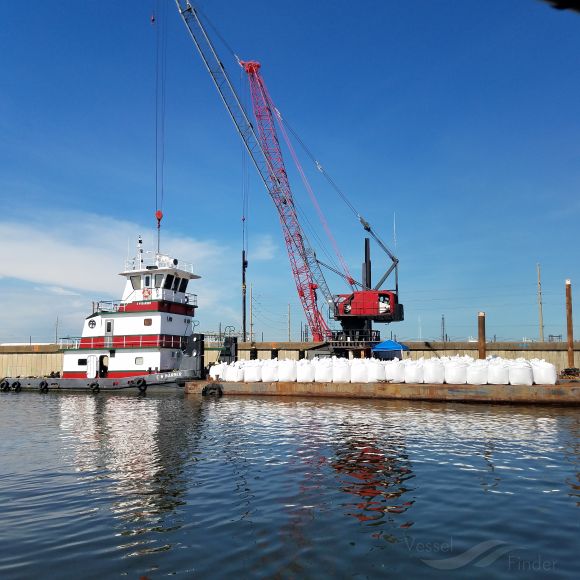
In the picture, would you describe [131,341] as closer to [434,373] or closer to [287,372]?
[287,372]

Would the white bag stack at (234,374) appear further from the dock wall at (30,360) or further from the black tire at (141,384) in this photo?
the dock wall at (30,360)

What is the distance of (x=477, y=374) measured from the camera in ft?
86.5

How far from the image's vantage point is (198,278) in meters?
41.3

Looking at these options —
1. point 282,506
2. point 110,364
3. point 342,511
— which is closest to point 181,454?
point 282,506

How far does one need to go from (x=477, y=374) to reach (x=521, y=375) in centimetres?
208

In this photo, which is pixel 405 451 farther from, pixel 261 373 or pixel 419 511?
pixel 261 373

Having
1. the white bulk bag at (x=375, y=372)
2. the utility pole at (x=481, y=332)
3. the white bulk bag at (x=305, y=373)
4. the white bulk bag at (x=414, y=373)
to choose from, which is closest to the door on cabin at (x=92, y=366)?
the white bulk bag at (x=305, y=373)

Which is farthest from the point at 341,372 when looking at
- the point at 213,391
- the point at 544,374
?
the point at 544,374

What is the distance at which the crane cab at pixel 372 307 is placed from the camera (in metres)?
52.3

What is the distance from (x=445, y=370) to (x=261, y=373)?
452 inches

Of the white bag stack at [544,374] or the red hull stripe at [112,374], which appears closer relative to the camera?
the white bag stack at [544,374]

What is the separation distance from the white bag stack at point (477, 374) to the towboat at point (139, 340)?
62.7 ft

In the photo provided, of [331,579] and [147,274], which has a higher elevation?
[147,274]

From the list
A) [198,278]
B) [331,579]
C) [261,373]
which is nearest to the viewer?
[331,579]
